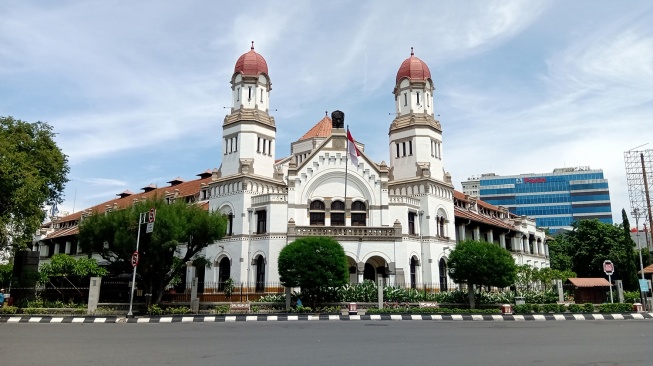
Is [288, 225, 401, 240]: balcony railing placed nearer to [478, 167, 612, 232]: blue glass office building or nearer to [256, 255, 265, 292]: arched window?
[256, 255, 265, 292]: arched window

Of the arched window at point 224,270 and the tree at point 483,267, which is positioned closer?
the tree at point 483,267

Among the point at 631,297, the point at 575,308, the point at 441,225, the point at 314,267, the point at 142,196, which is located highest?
the point at 142,196

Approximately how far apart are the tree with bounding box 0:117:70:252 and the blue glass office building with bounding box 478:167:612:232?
94089mm

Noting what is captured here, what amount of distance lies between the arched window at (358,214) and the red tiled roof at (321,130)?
11494 millimetres

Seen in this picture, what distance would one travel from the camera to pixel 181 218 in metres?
30.0

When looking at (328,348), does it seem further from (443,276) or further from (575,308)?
(443,276)

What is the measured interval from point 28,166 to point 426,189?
91.2 ft

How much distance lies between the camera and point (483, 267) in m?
30.8

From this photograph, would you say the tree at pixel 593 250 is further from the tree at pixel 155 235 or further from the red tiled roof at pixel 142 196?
the tree at pixel 155 235

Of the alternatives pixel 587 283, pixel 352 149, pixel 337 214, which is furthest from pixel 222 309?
pixel 587 283

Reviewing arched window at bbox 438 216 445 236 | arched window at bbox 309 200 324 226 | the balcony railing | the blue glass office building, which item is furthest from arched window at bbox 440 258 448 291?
the blue glass office building

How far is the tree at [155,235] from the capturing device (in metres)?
29.2

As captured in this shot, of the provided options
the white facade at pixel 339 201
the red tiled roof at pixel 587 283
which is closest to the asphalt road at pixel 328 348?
the white facade at pixel 339 201

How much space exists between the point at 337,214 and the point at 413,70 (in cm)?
1440
